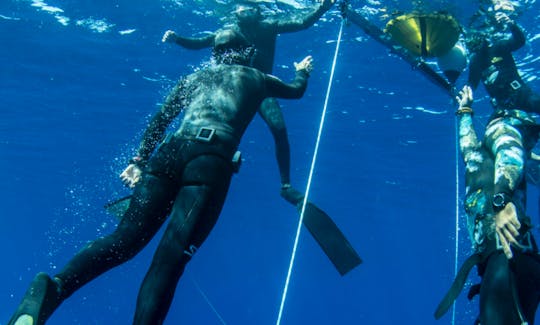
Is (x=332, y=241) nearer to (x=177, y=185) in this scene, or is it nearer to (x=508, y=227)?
(x=177, y=185)

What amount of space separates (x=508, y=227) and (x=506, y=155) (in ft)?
3.06

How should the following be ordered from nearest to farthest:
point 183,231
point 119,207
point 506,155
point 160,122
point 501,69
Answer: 1. point 183,231
2. point 506,155
3. point 119,207
4. point 160,122
5. point 501,69

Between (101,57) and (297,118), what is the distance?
385 inches

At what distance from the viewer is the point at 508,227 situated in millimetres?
3211

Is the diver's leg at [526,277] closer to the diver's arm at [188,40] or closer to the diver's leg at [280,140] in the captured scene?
the diver's leg at [280,140]

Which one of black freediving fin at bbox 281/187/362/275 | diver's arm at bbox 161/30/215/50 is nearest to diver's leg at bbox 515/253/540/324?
black freediving fin at bbox 281/187/362/275

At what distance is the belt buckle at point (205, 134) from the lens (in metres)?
3.98

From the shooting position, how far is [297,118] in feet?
71.7

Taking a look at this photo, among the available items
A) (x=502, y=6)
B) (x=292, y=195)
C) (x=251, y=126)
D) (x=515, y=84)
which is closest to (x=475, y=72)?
(x=515, y=84)

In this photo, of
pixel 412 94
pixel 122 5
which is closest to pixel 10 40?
pixel 122 5

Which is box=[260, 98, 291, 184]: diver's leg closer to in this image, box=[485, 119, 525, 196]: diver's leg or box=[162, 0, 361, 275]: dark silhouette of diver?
box=[162, 0, 361, 275]: dark silhouette of diver

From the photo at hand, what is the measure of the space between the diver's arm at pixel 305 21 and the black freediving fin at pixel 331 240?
12.4ft

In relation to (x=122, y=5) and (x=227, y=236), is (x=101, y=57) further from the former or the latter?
(x=227, y=236)

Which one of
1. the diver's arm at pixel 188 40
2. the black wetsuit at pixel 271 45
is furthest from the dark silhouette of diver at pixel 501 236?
the diver's arm at pixel 188 40
